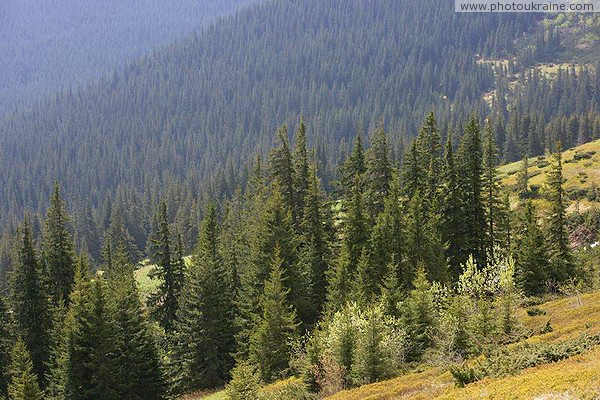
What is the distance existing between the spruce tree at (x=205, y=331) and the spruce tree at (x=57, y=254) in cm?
1238

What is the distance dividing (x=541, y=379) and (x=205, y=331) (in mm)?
33422

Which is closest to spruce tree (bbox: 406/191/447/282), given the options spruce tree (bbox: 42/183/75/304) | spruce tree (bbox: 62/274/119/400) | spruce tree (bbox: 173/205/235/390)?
spruce tree (bbox: 173/205/235/390)

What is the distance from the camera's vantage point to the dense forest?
35719mm

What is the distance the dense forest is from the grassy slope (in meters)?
2.18

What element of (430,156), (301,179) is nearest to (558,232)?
(430,156)

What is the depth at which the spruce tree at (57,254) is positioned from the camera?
180 ft

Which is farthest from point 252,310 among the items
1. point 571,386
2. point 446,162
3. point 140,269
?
point 140,269

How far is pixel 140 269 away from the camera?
12156 cm

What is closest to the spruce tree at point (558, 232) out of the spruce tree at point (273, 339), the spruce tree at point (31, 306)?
the spruce tree at point (273, 339)

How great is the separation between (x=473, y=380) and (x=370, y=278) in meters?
20.9

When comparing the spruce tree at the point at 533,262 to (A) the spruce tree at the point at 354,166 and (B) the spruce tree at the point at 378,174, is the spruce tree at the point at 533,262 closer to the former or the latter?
(B) the spruce tree at the point at 378,174

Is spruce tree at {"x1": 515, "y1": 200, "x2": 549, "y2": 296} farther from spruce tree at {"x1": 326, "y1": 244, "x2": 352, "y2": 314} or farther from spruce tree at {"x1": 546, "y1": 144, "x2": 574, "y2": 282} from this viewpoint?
spruce tree at {"x1": 326, "y1": 244, "x2": 352, "y2": 314}

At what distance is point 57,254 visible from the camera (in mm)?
55156

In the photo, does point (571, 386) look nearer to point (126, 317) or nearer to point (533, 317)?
point (533, 317)
